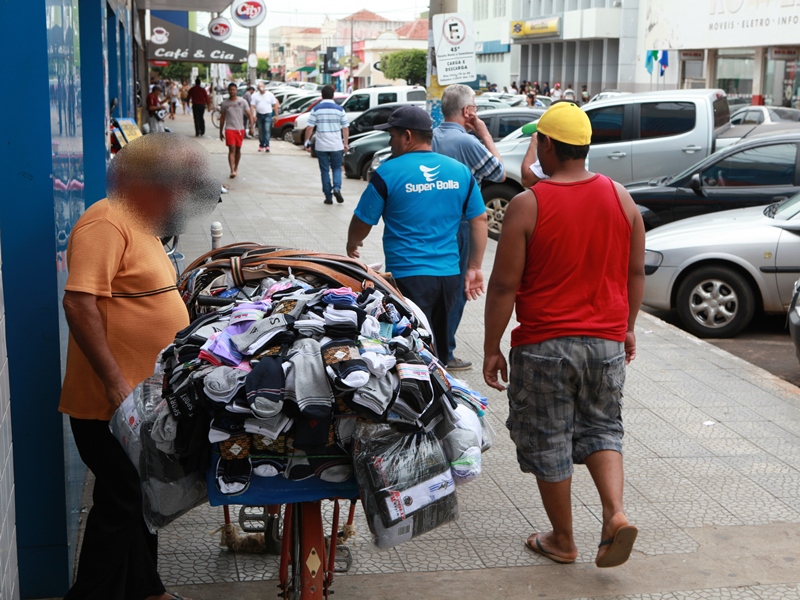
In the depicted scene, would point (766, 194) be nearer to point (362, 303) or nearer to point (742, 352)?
point (742, 352)

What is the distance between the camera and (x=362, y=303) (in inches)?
129

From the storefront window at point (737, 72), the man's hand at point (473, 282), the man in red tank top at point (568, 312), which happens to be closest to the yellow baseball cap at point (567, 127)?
the man in red tank top at point (568, 312)

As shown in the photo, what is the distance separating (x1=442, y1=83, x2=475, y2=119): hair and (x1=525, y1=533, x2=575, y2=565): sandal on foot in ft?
11.6

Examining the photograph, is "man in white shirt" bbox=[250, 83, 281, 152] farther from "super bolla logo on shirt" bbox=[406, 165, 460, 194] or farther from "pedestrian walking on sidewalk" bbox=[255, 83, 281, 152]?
"super bolla logo on shirt" bbox=[406, 165, 460, 194]

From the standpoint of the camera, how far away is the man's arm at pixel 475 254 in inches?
240

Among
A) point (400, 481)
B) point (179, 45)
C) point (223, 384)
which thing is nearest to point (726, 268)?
point (400, 481)

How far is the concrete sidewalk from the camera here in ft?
13.2

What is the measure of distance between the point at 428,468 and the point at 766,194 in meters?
8.72

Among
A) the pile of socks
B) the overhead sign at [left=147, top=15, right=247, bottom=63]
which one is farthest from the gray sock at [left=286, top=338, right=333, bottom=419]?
the overhead sign at [left=147, top=15, right=247, bottom=63]

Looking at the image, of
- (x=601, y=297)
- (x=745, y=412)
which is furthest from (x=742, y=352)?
(x=601, y=297)

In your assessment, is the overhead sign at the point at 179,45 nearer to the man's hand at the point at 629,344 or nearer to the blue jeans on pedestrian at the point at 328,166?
the blue jeans on pedestrian at the point at 328,166

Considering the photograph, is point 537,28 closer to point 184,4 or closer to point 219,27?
point 219,27

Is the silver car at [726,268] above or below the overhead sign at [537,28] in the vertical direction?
→ below

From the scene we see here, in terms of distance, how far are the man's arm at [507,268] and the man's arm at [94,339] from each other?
1559mm
